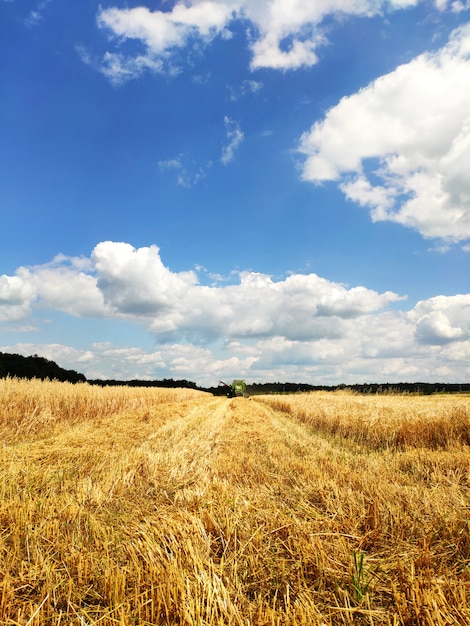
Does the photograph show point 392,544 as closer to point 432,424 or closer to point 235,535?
point 235,535

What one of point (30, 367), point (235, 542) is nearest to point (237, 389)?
point (30, 367)

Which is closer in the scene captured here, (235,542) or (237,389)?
(235,542)

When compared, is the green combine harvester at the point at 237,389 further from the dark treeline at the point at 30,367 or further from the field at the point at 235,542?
the field at the point at 235,542

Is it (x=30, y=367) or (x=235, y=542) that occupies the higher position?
(x=30, y=367)

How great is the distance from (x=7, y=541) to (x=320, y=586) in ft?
10.4

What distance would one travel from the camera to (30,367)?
5459cm

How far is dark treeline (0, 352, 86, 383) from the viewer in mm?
50812

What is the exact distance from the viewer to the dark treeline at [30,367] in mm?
50812

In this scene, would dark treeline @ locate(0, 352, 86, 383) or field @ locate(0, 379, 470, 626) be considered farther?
dark treeline @ locate(0, 352, 86, 383)

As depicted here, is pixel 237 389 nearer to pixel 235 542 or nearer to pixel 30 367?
pixel 30 367

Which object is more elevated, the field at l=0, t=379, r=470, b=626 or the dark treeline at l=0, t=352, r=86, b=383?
the dark treeline at l=0, t=352, r=86, b=383

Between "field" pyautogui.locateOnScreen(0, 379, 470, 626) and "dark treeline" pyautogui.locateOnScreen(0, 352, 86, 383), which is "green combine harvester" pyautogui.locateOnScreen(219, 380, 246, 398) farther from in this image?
"field" pyautogui.locateOnScreen(0, 379, 470, 626)

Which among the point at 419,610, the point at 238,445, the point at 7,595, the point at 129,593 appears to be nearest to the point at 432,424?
the point at 238,445

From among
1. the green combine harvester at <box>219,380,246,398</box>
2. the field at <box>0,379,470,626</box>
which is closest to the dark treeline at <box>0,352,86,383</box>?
the green combine harvester at <box>219,380,246,398</box>
